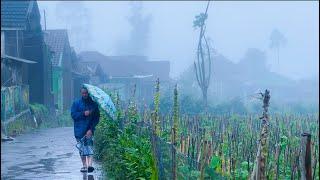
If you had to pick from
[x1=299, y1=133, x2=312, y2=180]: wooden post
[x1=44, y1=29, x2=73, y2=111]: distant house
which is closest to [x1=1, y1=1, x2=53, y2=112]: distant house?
[x1=44, y1=29, x2=73, y2=111]: distant house

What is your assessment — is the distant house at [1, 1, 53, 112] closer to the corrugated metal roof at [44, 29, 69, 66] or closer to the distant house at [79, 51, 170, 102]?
the corrugated metal roof at [44, 29, 69, 66]

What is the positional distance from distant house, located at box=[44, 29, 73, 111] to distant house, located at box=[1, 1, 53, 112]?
3.07m

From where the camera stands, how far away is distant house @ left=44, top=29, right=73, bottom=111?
33.2m

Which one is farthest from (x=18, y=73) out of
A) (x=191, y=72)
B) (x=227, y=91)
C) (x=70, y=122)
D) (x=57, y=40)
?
(x=227, y=91)

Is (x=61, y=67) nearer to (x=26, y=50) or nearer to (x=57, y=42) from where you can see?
(x=57, y=42)

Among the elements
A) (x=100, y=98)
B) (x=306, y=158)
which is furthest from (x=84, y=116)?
(x=306, y=158)

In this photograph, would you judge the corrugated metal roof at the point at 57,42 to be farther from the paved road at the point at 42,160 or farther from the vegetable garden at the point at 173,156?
the vegetable garden at the point at 173,156

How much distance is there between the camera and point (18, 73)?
74.9 feet

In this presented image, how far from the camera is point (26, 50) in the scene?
26984 mm

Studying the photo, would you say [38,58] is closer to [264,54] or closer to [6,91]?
[6,91]

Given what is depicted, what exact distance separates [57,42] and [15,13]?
36.2 ft

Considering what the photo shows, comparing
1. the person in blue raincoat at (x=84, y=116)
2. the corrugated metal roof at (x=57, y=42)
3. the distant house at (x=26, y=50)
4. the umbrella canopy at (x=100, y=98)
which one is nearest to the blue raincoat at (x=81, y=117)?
the person in blue raincoat at (x=84, y=116)

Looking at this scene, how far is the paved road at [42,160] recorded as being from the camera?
31.8ft

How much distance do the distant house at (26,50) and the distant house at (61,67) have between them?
10.1ft
